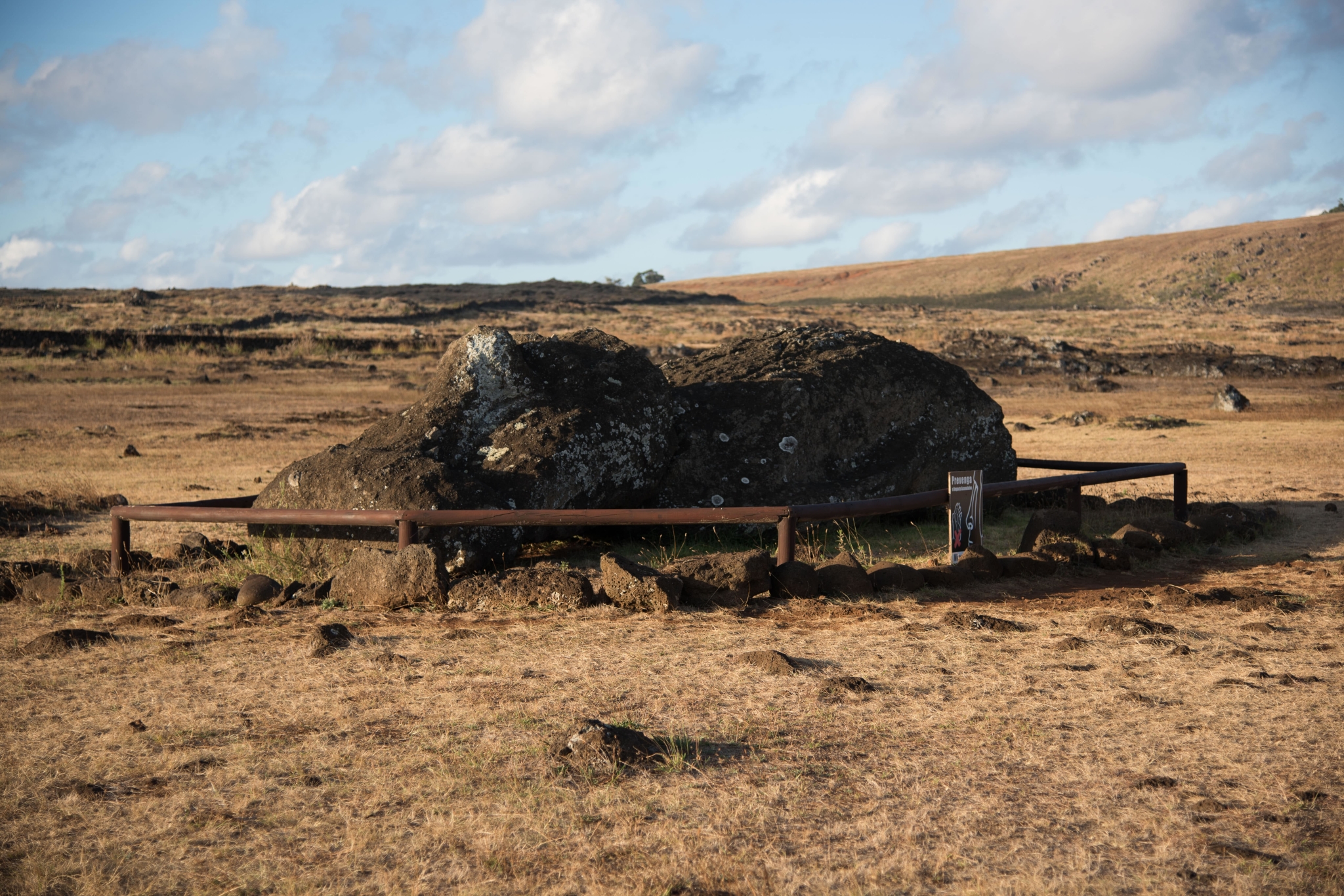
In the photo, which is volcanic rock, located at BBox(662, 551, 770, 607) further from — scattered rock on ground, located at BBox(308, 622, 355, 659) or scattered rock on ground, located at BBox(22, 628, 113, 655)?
scattered rock on ground, located at BBox(22, 628, 113, 655)

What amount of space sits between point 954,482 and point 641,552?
8.42ft

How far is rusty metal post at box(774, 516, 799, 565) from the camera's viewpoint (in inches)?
284

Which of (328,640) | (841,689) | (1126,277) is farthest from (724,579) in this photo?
(1126,277)

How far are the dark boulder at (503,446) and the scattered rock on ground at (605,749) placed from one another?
11.3 feet

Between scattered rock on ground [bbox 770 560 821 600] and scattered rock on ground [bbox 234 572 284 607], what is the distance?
3.27 meters

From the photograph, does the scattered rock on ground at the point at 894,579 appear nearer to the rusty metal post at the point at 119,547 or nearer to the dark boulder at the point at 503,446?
the dark boulder at the point at 503,446

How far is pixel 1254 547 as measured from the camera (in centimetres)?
898

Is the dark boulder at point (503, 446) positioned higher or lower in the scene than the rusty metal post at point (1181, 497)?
higher

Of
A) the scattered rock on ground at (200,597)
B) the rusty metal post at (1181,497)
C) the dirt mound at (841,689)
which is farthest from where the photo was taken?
the rusty metal post at (1181,497)

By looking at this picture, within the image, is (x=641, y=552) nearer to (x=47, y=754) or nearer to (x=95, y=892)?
(x=47, y=754)

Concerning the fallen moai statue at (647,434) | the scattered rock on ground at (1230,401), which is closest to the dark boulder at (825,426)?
the fallen moai statue at (647,434)

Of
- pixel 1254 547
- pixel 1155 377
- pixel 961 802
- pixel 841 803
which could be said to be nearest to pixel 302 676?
pixel 841 803

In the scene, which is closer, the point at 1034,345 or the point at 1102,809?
the point at 1102,809

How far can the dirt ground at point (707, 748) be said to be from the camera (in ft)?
11.3
